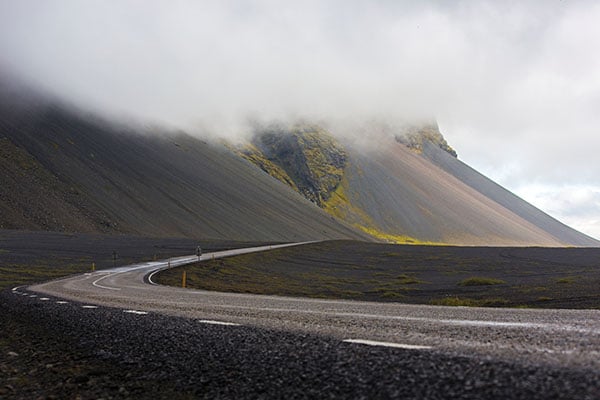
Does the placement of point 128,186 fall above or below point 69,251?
above

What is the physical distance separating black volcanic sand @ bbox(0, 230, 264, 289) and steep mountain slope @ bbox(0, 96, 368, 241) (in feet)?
38.4

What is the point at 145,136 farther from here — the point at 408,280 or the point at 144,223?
the point at 408,280

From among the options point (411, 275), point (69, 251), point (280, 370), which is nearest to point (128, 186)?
point (69, 251)

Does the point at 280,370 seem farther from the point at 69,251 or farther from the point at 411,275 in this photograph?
the point at 69,251

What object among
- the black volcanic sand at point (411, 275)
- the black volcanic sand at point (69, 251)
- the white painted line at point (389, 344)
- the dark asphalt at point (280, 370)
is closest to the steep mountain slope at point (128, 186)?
the black volcanic sand at point (69, 251)

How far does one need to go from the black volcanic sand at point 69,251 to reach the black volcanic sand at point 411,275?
478 inches

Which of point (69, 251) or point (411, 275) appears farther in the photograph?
point (69, 251)

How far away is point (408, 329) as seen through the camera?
847 cm

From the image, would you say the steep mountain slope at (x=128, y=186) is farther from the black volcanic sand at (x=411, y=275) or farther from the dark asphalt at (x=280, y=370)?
the dark asphalt at (x=280, y=370)

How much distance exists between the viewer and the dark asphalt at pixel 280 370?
4.53 m

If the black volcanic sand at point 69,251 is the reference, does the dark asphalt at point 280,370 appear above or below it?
above

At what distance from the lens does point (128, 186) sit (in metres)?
115

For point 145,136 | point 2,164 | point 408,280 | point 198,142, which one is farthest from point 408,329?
point 198,142

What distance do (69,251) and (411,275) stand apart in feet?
140
